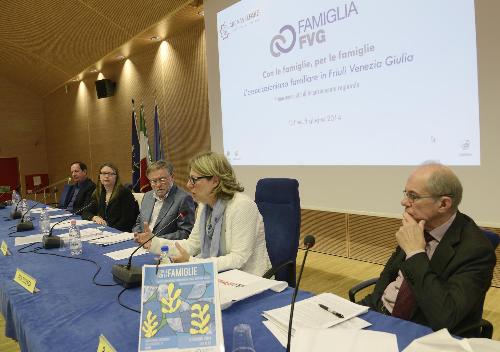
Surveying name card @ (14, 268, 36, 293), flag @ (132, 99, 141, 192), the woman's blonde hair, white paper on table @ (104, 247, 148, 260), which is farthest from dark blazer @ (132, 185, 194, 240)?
flag @ (132, 99, 141, 192)

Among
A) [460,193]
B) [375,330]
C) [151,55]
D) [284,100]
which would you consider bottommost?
[375,330]

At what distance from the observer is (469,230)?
4.62 ft

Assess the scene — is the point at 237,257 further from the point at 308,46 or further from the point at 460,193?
the point at 308,46

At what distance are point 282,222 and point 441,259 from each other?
101 centimetres

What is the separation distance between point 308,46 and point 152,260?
218 centimetres

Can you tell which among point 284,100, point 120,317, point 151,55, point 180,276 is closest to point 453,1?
point 284,100

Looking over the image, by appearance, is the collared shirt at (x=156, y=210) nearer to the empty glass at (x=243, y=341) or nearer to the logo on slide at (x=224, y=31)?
the logo on slide at (x=224, y=31)

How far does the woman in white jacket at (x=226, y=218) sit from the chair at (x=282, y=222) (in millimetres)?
176

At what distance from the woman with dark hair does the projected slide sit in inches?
45.3

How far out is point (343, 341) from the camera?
1.07m

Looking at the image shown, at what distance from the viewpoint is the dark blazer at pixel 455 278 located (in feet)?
4.23

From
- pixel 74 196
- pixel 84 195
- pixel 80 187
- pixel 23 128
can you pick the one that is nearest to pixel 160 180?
pixel 84 195

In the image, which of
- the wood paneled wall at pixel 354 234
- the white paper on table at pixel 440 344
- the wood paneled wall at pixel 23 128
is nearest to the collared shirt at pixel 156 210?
the wood paneled wall at pixel 354 234

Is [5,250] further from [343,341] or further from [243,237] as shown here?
[343,341]
